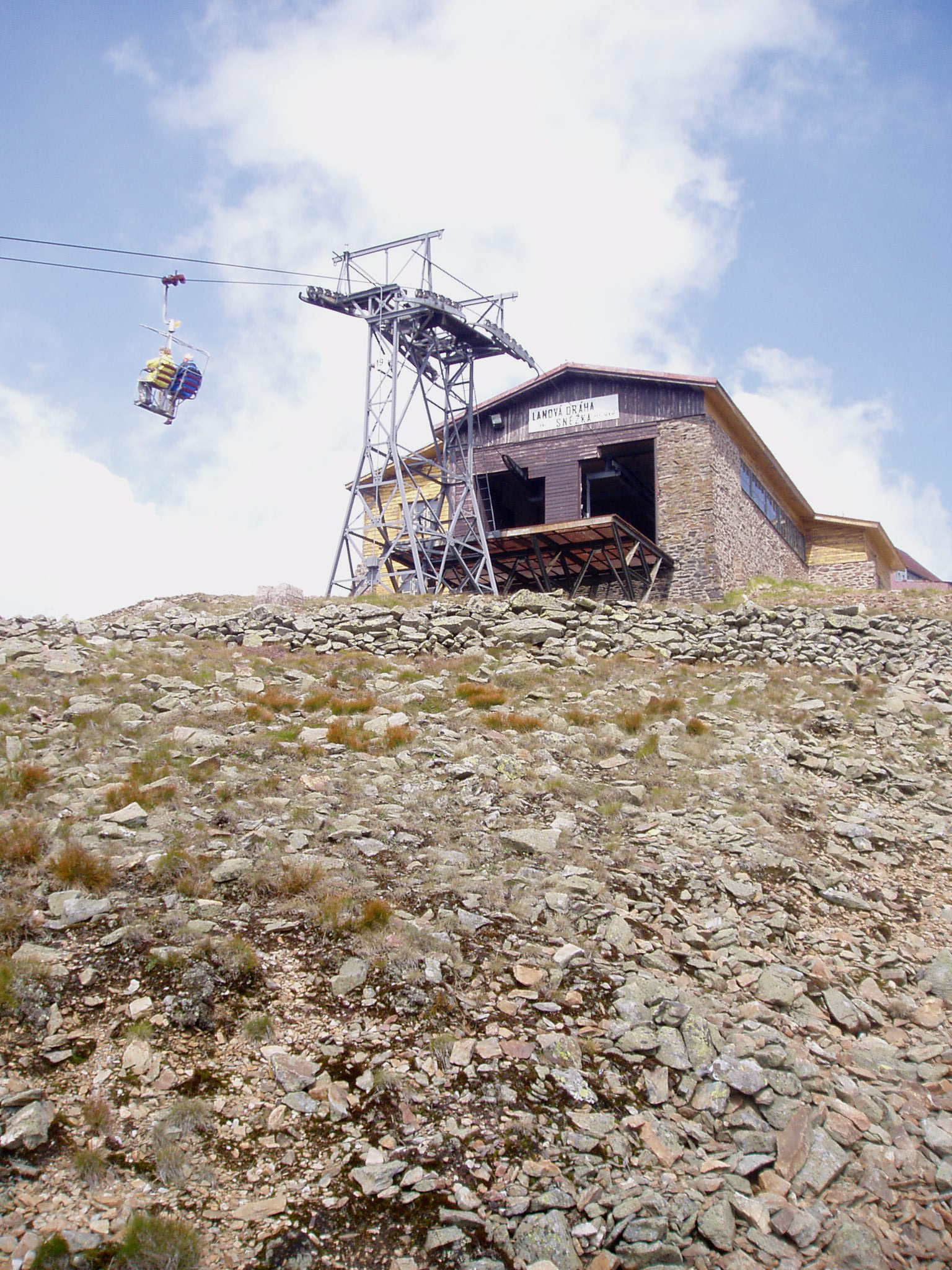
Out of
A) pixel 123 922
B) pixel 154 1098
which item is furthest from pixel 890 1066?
pixel 123 922

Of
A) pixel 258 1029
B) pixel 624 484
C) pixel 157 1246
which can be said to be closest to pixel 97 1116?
pixel 157 1246

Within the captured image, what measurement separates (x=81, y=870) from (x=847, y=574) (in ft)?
136

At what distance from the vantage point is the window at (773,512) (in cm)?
3531

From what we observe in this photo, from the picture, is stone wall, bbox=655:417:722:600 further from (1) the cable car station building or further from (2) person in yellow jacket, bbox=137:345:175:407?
(2) person in yellow jacket, bbox=137:345:175:407

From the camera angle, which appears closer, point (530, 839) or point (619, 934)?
point (619, 934)

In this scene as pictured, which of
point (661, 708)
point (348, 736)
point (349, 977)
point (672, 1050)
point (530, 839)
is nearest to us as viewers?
point (672, 1050)

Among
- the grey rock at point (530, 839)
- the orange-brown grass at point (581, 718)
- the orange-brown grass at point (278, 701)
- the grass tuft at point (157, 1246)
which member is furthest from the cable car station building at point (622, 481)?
the grass tuft at point (157, 1246)

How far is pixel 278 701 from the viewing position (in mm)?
15219

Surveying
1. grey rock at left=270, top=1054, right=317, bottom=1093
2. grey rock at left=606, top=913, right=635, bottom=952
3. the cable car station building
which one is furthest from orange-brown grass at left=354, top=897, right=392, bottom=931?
the cable car station building

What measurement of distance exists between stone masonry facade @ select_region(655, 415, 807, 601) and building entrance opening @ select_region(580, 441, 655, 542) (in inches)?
51.5

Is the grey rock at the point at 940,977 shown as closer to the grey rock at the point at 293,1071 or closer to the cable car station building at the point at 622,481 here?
the grey rock at the point at 293,1071

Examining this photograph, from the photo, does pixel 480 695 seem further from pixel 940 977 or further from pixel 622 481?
pixel 622 481

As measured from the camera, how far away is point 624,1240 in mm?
5660

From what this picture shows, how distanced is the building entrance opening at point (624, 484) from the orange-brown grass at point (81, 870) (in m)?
25.2
